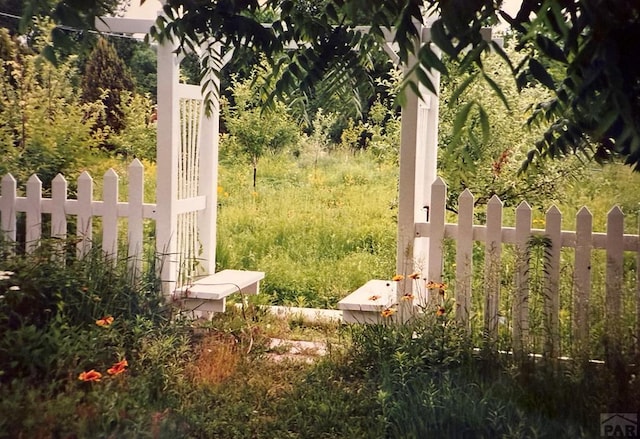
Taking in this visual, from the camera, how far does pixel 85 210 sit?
17.1 feet

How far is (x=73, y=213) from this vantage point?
527 cm

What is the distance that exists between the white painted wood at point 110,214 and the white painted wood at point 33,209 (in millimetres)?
489

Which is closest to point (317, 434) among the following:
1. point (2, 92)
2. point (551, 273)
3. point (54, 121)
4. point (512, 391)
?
point (512, 391)

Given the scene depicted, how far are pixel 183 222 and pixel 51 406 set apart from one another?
205 cm

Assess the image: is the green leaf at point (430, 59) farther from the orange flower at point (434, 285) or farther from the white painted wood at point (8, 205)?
the white painted wood at point (8, 205)

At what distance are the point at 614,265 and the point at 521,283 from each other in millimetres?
494

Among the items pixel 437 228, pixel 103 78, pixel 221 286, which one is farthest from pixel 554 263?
pixel 103 78

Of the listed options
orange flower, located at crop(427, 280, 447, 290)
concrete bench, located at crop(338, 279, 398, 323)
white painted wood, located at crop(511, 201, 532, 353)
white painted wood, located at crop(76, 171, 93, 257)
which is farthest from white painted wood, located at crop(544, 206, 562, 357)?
white painted wood, located at crop(76, 171, 93, 257)

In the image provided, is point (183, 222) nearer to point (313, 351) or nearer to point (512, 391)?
point (313, 351)

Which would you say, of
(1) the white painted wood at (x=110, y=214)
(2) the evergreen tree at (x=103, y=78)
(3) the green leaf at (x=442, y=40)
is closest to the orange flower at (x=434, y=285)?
(1) the white painted wood at (x=110, y=214)

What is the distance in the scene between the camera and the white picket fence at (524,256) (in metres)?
4.18

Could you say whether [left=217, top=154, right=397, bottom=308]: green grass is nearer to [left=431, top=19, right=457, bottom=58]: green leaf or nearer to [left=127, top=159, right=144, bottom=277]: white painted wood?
[left=127, top=159, right=144, bottom=277]: white painted wood

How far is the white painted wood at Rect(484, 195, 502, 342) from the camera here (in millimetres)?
4250

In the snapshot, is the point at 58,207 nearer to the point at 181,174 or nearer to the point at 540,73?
the point at 181,174
